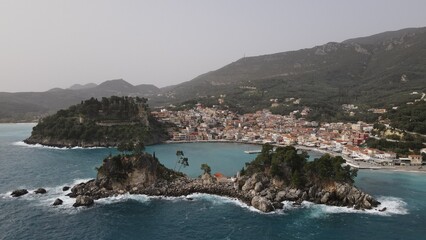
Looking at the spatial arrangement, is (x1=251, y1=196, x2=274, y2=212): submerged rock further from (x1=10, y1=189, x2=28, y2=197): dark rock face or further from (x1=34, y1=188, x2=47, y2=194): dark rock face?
(x1=10, y1=189, x2=28, y2=197): dark rock face

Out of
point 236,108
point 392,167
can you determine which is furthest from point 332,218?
point 236,108

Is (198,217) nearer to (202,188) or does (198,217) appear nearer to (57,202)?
(202,188)

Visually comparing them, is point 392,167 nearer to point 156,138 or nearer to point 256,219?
point 256,219

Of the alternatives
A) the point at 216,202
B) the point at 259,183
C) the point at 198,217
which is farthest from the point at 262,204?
the point at 198,217

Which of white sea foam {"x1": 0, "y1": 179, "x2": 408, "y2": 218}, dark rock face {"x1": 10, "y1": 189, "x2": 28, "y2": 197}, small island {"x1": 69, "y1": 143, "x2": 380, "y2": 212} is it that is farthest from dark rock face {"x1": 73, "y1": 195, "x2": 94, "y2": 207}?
dark rock face {"x1": 10, "y1": 189, "x2": 28, "y2": 197}

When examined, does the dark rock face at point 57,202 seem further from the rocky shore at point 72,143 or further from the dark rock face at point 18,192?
the rocky shore at point 72,143

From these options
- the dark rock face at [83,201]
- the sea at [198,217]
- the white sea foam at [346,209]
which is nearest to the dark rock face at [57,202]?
the sea at [198,217]
